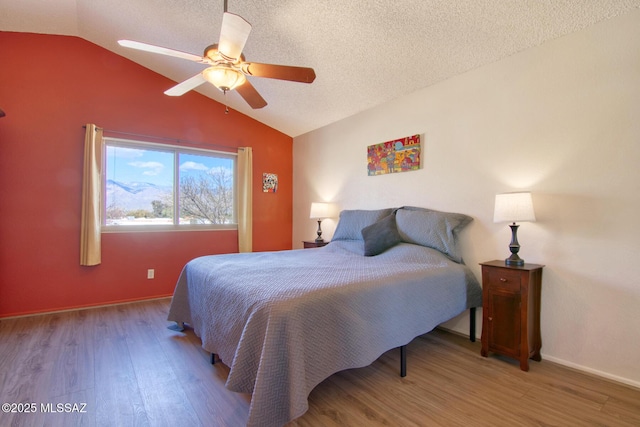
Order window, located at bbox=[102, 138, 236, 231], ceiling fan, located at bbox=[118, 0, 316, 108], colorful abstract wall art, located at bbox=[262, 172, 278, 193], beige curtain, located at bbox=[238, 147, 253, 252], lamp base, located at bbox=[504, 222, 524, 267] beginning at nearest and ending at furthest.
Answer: ceiling fan, located at bbox=[118, 0, 316, 108], lamp base, located at bbox=[504, 222, 524, 267], window, located at bbox=[102, 138, 236, 231], beige curtain, located at bbox=[238, 147, 253, 252], colorful abstract wall art, located at bbox=[262, 172, 278, 193]

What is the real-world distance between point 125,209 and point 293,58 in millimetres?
2693

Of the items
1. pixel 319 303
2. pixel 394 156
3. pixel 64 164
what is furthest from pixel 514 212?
pixel 64 164

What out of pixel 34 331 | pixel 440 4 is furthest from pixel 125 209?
pixel 440 4

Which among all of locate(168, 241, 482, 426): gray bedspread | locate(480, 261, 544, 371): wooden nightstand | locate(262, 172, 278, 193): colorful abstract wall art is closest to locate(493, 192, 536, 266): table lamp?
locate(480, 261, 544, 371): wooden nightstand

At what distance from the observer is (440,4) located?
2.06 meters

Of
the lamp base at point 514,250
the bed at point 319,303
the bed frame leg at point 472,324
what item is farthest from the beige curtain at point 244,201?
the lamp base at point 514,250

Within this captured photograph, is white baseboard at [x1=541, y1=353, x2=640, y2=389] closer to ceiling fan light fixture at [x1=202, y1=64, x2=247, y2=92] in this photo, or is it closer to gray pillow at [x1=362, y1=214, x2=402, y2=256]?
gray pillow at [x1=362, y1=214, x2=402, y2=256]

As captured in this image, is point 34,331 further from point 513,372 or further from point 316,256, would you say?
point 513,372

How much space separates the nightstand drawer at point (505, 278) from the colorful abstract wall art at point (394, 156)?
1302 mm

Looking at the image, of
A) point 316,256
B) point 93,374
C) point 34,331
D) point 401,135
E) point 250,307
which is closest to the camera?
point 250,307

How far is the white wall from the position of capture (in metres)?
1.90

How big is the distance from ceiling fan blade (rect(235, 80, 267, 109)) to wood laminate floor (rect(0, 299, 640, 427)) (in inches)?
76.8

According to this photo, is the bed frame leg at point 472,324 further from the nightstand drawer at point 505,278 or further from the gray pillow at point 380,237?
the gray pillow at point 380,237

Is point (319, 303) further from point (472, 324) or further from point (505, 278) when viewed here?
point (472, 324)
